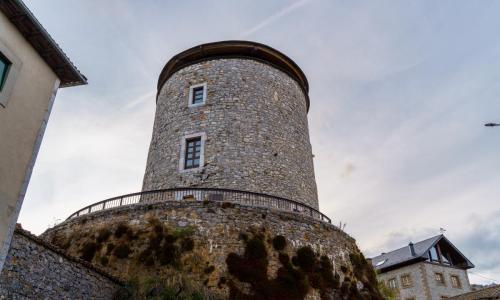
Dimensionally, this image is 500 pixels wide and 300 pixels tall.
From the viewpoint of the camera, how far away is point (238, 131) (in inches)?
675

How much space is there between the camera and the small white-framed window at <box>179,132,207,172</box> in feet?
54.1

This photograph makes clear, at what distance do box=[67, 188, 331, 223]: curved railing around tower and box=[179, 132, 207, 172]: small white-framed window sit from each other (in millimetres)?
1745

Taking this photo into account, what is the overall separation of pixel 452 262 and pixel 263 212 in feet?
86.2

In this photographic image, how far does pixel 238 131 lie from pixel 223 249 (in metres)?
6.58

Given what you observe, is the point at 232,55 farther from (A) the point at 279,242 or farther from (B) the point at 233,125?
(A) the point at 279,242

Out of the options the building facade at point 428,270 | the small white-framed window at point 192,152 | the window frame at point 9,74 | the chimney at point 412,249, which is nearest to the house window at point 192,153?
the small white-framed window at point 192,152

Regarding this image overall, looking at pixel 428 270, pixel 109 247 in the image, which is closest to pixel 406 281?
pixel 428 270

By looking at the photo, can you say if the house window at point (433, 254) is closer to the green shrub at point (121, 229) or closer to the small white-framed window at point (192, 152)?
the small white-framed window at point (192, 152)

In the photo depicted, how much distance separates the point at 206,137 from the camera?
55.8 ft

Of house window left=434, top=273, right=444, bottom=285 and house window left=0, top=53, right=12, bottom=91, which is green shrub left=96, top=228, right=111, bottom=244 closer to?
house window left=0, top=53, right=12, bottom=91

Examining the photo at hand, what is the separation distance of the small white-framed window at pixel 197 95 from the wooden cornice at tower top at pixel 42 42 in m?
8.87

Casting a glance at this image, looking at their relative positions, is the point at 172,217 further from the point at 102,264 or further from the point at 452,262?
the point at 452,262

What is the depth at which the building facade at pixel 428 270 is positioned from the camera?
97.3 feet

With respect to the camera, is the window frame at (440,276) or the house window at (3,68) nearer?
the house window at (3,68)
